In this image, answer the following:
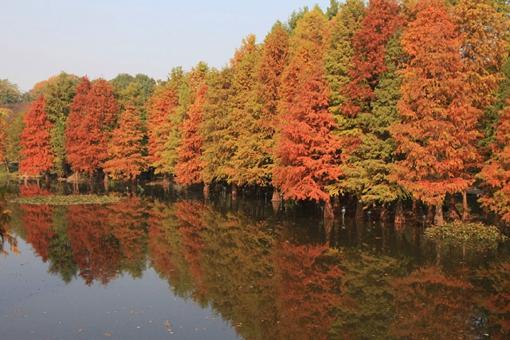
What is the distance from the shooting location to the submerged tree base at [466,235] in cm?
3136

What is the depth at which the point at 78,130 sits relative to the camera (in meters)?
76.5

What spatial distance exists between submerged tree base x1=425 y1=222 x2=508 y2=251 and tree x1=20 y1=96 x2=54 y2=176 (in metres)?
67.0

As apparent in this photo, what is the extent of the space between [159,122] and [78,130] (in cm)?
1203

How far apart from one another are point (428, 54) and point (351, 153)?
892 centimetres

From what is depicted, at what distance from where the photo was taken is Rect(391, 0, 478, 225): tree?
32.2m

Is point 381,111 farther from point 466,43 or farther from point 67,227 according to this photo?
point 67,227

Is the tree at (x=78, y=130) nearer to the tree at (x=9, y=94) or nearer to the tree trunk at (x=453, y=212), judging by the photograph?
the tree trunk at (x=453, y=212)

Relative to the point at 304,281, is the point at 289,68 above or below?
A: above

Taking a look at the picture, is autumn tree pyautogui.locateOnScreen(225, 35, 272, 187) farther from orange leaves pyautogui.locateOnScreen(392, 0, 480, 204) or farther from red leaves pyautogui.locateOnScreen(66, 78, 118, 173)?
red leaves pyautogui.locateOnScreen(66, 78, 118, 173)

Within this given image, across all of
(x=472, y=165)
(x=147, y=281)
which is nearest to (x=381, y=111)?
(x=472, y=165)

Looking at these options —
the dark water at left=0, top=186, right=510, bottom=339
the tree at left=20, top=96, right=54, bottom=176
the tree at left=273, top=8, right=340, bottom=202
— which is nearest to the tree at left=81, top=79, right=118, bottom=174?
the tree at left=20, top=96, right=54, bottom=176

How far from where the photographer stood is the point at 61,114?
85.8 m

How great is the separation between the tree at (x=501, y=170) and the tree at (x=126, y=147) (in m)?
51.5

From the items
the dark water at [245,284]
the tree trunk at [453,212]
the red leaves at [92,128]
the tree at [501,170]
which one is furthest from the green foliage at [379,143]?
the red leaves at [92,128]
